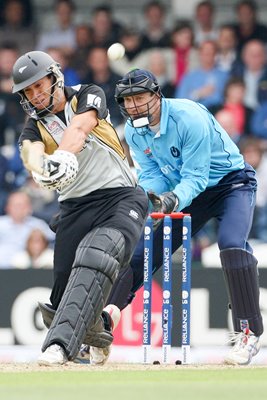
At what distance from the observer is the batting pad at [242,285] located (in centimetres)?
715

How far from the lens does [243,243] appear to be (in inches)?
283

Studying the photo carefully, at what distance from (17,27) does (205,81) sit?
262cm

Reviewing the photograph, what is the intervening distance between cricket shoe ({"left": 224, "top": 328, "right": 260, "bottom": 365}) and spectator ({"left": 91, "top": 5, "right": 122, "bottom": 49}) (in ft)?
21.7

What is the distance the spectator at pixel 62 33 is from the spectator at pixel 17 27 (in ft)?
0.43

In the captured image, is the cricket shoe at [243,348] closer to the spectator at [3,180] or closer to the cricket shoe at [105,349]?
the cricket shoe at [105,349]

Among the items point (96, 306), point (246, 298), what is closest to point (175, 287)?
point (246, 298)

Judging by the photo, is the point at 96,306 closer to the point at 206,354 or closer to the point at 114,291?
the point at 114,291

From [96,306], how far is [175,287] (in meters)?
3.07

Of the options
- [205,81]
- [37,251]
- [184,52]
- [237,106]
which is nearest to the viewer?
[37,251]

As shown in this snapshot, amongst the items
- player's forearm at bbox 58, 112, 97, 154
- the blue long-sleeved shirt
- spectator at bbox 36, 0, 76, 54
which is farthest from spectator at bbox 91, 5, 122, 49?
player's forearm at bbox 58, 112, 97, 154

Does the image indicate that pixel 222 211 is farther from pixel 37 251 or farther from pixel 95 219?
pixel 37 251

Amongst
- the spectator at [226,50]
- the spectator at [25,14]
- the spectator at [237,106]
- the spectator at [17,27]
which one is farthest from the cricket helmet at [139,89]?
Result: the spectator at [25,14]

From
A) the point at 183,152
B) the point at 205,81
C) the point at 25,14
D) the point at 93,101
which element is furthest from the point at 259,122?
the point at 93,101

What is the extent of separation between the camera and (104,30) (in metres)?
13.4
